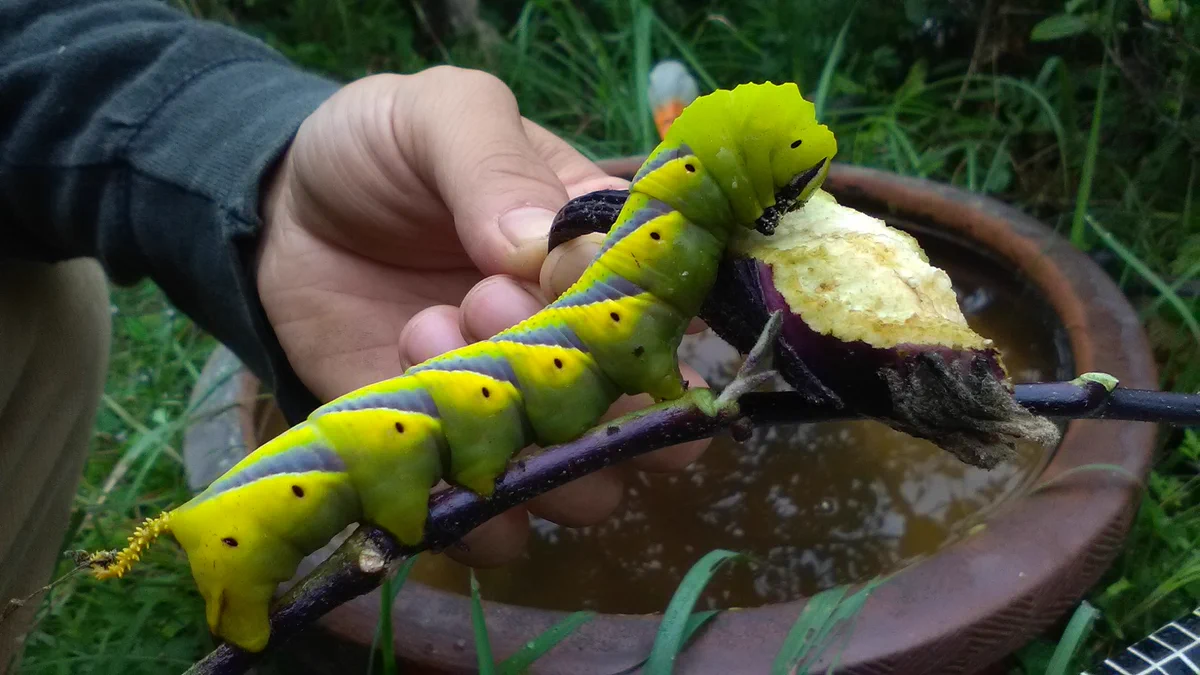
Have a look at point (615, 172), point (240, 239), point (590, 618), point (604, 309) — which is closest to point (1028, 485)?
point (590, 618)

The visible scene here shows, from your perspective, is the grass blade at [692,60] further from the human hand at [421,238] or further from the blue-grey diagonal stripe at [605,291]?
the blue-grey diagonal stripe at [605,291]

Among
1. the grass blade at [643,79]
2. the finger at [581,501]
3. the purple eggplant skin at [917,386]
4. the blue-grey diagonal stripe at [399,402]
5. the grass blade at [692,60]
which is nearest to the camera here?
the purple eggplant skin at [917,386]

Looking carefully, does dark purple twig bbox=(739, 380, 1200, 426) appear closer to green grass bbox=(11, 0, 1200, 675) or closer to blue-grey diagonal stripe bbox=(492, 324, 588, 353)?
blue-grey diagonal stripe bbox=(492, 324, 588, 353)

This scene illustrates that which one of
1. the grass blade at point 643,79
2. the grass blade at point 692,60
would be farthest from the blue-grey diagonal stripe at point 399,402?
the grass blade at point 692,60

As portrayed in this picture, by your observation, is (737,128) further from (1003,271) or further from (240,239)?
(1003,271)

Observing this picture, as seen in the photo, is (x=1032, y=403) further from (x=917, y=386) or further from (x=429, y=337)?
(x=429, y=337)

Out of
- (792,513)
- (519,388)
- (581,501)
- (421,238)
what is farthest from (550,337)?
(792,513)
